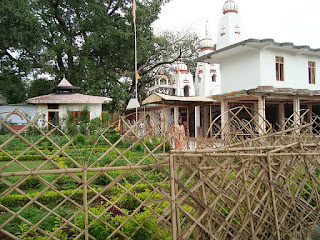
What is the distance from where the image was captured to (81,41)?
22.5m

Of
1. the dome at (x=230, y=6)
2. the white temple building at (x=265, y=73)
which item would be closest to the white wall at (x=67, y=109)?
the white temple building at (x=265, y=73)

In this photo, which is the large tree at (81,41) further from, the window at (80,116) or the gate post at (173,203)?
the gate post at (173,203)

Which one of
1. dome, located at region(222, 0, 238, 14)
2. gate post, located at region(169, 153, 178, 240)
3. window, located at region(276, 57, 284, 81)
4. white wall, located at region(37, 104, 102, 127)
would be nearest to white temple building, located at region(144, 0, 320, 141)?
window, located at region(276, 57, 284, 81)

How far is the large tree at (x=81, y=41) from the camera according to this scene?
1862cm

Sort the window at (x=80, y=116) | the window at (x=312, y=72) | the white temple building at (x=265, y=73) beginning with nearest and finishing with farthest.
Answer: the white temple building at (x=265, y=73)
the window at (x=312, y=72)
the window at (x=80, y=116)

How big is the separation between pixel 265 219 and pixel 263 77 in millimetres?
11543

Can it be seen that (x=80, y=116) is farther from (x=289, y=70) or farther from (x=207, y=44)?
(x=289, y=70)

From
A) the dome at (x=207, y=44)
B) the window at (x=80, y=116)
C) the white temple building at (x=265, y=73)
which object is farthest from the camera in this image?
the dome at (x=207, y=44)

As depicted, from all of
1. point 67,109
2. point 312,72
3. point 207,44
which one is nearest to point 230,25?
point 207,44

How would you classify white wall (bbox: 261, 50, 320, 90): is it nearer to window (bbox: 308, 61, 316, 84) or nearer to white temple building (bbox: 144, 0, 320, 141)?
white temple building (bbox: 144, 0, 320, 141)

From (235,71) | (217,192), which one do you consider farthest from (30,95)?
(217,192)

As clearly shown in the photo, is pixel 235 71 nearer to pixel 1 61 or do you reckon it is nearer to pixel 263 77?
pixel 263 77

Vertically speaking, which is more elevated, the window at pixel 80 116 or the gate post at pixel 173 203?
the window at pixel 80 116

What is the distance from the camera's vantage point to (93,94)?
20.6 metres
